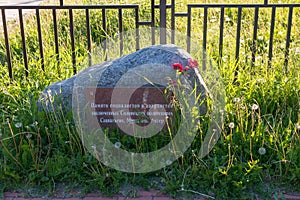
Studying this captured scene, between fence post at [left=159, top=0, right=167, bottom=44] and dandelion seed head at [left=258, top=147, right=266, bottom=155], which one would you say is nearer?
dandelion seed head at [left=258, top=147, right=266, bottom=155]

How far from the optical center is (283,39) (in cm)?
569

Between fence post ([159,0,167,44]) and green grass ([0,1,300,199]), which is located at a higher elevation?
fence post ([159,0,167,44])

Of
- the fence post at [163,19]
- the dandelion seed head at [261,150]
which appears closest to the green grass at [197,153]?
the dandelion seed head at [261,150]

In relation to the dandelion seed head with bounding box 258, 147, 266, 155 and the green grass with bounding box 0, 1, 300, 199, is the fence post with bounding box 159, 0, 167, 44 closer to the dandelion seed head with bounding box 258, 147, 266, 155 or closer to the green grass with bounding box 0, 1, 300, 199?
the green grass with bounding box 0, 1, 300, 199

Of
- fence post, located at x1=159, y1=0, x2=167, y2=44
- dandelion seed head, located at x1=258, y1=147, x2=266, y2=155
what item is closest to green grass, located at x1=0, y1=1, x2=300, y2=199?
dandelion seed head, located at x1=258, y1=147, x2=266, y2=155

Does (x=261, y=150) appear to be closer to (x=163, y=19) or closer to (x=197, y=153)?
(x=197, y=153)

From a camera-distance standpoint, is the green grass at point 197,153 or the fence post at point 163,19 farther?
the fence post at point 163,19

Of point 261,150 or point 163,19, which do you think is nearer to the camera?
point 261,150

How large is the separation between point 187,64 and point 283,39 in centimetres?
272

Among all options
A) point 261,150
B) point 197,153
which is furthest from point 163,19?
point 261,150

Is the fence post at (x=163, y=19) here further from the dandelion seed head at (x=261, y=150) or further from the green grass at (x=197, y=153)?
the dandelion seed head at (x=261, y=150)

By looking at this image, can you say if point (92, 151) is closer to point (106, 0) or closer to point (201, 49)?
point (201, 49)

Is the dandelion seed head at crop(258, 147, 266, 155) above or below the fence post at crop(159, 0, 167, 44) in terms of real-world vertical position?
below

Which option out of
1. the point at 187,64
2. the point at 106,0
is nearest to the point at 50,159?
the point at 187,64
